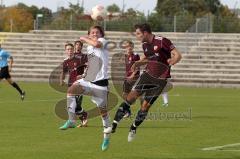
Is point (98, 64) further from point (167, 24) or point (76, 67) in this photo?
point (167, 24)

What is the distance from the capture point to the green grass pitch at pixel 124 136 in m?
12.5

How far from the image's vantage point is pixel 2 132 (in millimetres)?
15727

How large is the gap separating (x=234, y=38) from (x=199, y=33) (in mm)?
2541

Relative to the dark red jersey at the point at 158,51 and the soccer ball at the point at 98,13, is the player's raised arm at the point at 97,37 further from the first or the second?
the soccer ball at the point at 98,13

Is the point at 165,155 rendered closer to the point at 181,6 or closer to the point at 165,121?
the point at 165,121

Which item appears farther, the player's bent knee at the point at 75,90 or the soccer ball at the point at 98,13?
the player's bent knee at the point at 75,90

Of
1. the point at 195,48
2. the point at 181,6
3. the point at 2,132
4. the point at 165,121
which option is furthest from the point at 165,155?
the point at 181,6

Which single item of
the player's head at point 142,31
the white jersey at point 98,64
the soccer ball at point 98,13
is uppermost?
the soccer ball at point 98,13

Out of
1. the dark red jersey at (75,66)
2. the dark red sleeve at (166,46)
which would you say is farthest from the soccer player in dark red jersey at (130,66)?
the dark red sleeve at (166,46)

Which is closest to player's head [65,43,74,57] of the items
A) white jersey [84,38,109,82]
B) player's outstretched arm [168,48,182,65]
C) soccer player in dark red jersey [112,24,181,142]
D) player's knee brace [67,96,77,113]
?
player's knee brace [67,96,77,113]

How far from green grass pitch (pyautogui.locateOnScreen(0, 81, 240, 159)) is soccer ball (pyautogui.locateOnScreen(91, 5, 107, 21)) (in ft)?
8.16

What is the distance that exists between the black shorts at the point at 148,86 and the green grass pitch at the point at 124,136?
3.29ft

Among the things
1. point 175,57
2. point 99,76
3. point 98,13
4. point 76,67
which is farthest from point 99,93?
point 76,67

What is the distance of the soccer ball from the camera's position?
14.6 metres
